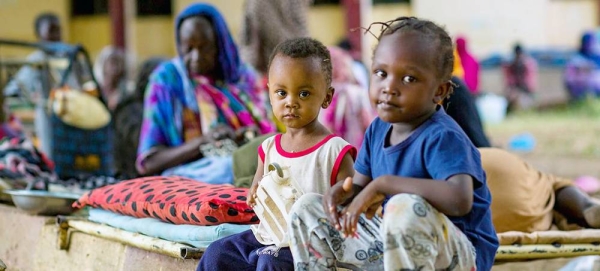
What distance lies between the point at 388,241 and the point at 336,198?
27 cm

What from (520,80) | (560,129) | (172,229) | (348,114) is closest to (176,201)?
(172,229)

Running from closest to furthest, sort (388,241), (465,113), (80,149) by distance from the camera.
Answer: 1. (388,241)
2. (465,113)
3. (80,149)

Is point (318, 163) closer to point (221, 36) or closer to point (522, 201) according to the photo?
point (522, 201)

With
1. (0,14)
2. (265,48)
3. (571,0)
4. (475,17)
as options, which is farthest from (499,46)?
(265,48)

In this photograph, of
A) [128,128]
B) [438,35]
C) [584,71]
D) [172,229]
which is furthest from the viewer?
[584,71]

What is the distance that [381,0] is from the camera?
60.2 ft

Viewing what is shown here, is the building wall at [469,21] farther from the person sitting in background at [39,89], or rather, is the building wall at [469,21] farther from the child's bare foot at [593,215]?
the child's bare foot at [593,215]

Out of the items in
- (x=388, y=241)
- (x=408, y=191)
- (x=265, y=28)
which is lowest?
(x=388, y=241)

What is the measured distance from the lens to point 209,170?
177 inches

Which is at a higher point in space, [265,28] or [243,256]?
[265,28]

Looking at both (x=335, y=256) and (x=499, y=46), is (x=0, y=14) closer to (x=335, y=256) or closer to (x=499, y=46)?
(x=499, y=46)

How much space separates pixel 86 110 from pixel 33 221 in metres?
2.04

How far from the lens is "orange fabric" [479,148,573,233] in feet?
12.9

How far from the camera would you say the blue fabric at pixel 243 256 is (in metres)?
2.81
